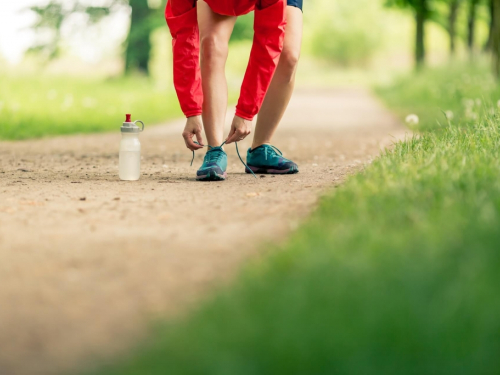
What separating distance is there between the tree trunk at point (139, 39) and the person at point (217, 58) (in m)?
12.3

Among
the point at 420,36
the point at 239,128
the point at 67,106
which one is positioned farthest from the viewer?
the point at 420,36

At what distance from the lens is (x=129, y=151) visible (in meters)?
3.82

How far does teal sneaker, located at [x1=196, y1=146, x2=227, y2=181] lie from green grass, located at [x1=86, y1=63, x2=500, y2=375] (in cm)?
152

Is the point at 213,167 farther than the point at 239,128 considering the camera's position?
Yes

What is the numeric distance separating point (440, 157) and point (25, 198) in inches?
77.3

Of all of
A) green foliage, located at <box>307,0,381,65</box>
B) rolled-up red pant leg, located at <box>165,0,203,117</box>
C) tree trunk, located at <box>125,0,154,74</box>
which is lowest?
rolled-up red pant leg, located at <box>165,0,203,117</box>

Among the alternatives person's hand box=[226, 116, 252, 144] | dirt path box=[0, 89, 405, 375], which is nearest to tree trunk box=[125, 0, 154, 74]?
dirt path box=[0, 89, 405, 375]

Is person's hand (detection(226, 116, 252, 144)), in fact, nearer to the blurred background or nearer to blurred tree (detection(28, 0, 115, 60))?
the blurred background

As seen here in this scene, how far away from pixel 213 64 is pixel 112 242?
5.82 ft

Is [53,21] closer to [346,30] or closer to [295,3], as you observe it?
[295,3]

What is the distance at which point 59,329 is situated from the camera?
158 centimetres

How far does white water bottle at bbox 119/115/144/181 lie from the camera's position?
3.78 metres

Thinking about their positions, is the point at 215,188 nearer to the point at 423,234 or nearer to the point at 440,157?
the point at 440,157

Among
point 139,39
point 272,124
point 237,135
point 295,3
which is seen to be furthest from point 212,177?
point 139,39
